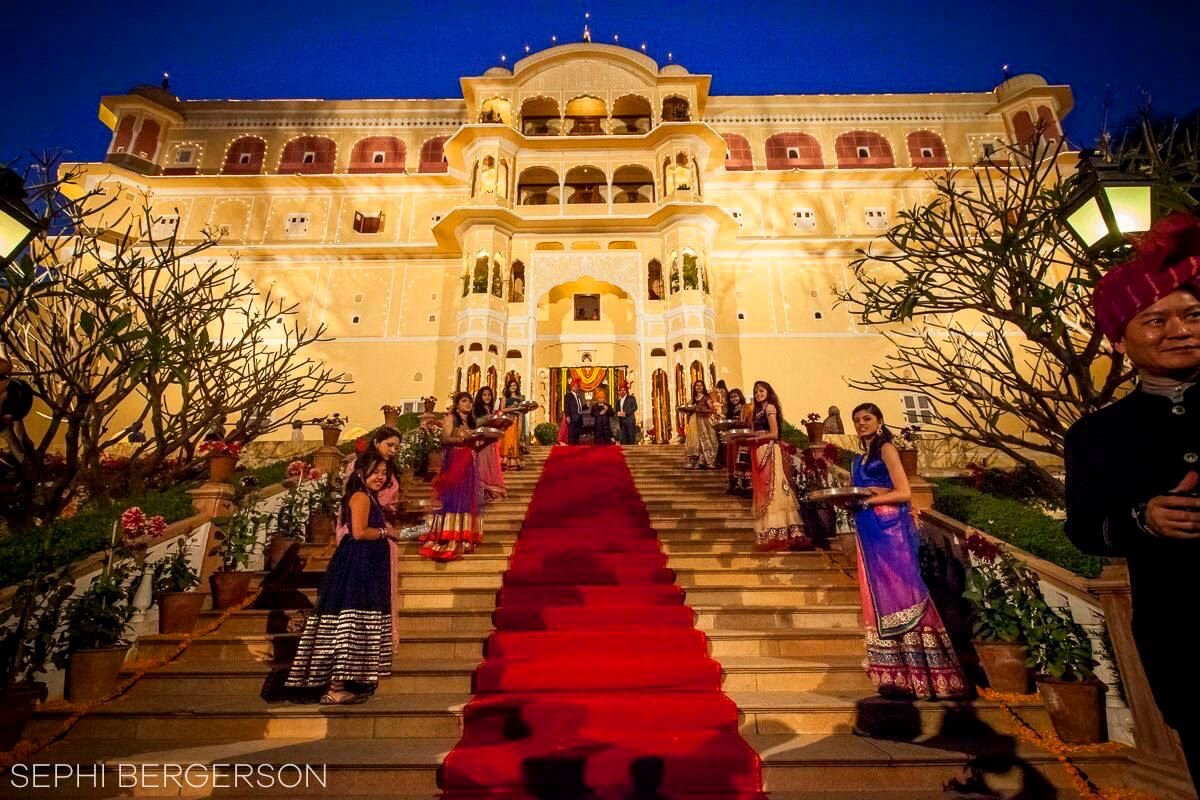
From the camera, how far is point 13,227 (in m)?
3.01

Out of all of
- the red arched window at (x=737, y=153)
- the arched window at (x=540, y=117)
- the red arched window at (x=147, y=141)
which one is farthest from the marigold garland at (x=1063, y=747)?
the red arched window at (x=147, y=141)

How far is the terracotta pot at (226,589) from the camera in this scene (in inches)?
218

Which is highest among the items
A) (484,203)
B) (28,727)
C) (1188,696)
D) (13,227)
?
(484,203)

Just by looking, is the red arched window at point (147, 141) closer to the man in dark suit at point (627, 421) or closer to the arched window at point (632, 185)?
the arched window at point (632, 185)

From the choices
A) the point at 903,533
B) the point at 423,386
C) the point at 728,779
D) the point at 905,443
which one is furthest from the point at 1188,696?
the point at 423,386

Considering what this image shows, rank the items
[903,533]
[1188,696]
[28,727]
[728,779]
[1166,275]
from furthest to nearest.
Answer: [903,533]
[28,727]
[728,779]
[1166,275]
[1188,696]

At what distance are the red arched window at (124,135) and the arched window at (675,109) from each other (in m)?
20.2

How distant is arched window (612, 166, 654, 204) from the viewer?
68.9 feet

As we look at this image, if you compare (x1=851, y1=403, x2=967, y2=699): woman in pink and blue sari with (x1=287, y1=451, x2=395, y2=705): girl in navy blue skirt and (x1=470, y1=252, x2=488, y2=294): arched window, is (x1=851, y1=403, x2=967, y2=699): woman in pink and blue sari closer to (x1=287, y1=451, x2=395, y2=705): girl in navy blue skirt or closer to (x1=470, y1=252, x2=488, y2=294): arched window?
(x1=287, y1=451, x2=395, y2=705): girl in navy blue skirt

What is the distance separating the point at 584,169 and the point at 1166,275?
2079 cm

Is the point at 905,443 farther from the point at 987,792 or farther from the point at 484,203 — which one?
A: the point at 484,203

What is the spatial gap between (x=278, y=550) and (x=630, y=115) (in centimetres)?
2082

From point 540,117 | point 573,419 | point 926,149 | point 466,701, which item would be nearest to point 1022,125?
point 926,149

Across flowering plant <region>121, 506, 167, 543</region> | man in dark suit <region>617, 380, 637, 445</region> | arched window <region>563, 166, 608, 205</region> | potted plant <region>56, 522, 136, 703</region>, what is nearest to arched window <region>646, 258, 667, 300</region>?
arched window <region>563, 166, 608, 205</region>
